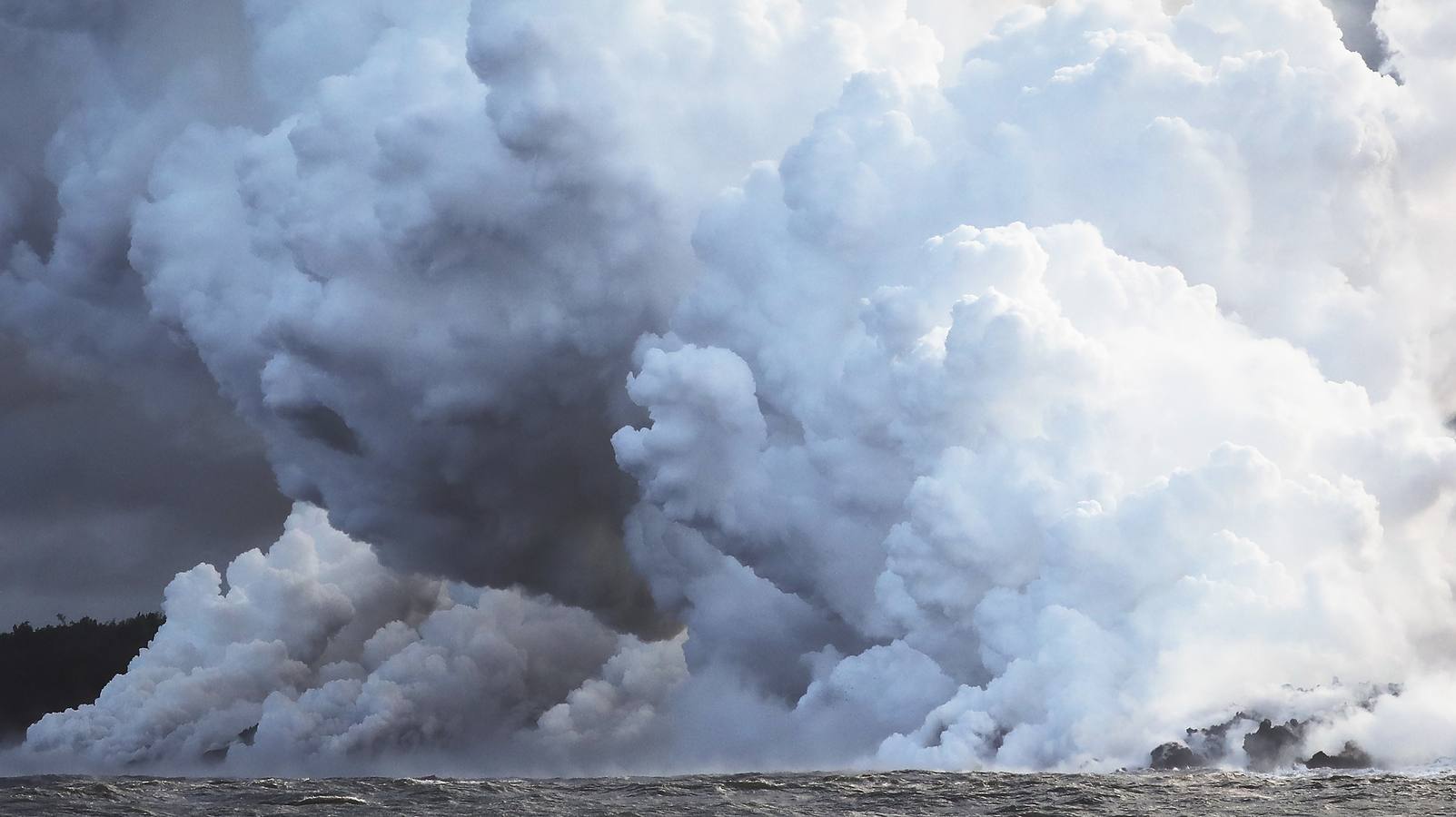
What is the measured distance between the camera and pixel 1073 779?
4994 cm

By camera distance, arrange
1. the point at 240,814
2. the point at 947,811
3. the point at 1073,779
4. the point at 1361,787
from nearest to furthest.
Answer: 1. the point at 240,814
2. the point at 947,811
3. the point at 1361,787
4. the point at 1073,779

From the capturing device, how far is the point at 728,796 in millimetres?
42625

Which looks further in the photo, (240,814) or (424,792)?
(424,792)

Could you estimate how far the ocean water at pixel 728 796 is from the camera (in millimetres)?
38906

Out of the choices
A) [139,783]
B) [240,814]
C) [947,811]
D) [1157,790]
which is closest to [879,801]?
[947,811]

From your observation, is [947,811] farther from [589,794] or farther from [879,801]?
[589,794]

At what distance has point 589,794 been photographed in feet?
142

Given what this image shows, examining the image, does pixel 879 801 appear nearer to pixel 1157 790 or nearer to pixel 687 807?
pixel 687 807

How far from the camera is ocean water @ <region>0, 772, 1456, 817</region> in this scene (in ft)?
128

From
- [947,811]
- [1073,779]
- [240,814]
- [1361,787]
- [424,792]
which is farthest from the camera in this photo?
[1073,779]

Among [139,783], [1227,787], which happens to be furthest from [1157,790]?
[139,783]

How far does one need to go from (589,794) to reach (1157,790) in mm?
15226

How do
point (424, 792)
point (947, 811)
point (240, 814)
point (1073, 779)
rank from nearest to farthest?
point (240, 814) < point (947, 811) < point (424, 792) < point (1073, 779)

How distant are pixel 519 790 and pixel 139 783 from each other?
9694mm
